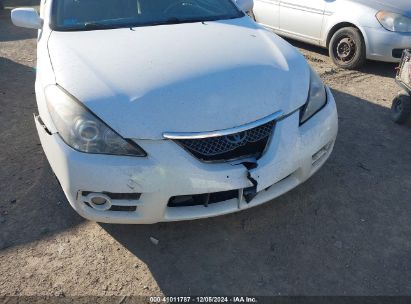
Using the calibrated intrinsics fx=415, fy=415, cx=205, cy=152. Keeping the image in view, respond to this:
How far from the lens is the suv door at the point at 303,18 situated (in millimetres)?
5483

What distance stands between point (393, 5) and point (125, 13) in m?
3.39

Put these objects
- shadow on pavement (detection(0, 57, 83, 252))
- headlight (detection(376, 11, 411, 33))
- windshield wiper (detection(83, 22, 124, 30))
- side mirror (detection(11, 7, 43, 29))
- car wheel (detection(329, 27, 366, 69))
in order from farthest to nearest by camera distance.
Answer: car wheel (detection(329, 27, 366, 69))
headlight (detection(376, 11, 411, 33))
side mirror (detection(11, 7, 43, 29))
windshield wiper (detection(83, 22, 124, 30))
shadow on pavement (detection(0, 57, 83, 252))

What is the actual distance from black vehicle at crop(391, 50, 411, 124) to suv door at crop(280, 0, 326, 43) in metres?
1.87

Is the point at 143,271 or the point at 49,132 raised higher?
the point at 49,132

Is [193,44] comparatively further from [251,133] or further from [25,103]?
[25,103]

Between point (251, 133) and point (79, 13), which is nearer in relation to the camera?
point (251, 133)

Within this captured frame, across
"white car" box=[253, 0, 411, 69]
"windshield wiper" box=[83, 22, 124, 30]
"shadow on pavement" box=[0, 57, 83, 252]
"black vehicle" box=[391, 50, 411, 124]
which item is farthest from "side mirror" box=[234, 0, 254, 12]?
"shadow on pavement" box=[0, 57, 83, 252]

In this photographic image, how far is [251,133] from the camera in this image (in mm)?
2355

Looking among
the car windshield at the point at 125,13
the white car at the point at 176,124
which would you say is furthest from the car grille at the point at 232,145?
the car windshield at the point at 125,13

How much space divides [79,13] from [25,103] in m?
1.72

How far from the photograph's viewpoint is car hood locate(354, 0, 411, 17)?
191 inches

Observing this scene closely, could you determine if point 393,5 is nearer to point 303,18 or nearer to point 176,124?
point 303,18

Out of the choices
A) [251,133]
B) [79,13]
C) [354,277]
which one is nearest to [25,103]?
[79,13]

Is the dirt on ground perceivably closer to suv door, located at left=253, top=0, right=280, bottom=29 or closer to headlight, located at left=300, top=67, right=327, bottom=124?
headlight, located at left=300, top=67, right=327, bottom=124
